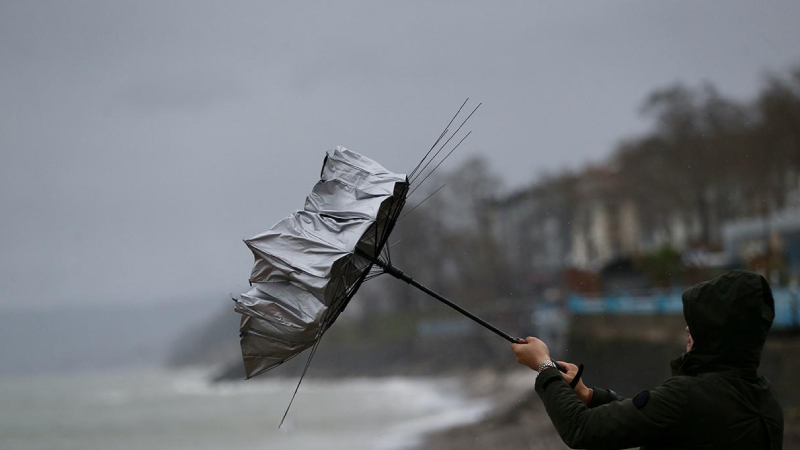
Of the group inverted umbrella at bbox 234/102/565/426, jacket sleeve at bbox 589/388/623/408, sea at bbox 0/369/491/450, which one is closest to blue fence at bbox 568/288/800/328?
sea at bbox 0/369/491/450

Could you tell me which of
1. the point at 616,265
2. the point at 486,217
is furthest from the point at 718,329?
the point at 486,217

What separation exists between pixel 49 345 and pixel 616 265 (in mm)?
173200

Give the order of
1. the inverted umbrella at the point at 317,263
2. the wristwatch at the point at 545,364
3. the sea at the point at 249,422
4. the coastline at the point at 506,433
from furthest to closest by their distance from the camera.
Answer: the sea at the point at 249,422 < the coastline at the point at 506,433 < the inverted umbrella at the point at 317,263 < the wristwatch at the point at 545,364

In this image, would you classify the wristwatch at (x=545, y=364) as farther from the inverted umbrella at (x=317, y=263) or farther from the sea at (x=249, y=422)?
the sea at (x=249, y=422)

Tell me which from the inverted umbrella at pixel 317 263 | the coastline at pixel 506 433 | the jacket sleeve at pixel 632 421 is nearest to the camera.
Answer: the jacket sleeve at pixel 632 421

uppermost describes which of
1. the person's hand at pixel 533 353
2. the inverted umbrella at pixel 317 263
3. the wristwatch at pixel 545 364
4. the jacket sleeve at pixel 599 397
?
the inverted umbrella at pixel 317 263

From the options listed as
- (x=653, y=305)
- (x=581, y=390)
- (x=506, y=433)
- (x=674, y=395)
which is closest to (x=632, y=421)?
(x=674, y=395)

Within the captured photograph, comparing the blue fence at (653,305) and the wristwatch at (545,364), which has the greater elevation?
the blue fence at (653,305)

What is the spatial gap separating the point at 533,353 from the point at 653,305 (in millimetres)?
27638

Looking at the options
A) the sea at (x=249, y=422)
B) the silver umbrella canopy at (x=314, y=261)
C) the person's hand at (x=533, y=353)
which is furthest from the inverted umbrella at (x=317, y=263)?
the sea at (x=249, y=422)

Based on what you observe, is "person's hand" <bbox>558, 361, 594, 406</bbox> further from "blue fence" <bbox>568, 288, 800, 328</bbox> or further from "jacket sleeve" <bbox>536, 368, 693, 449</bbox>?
"blue fence" <bbox>568, 288, 800, 328</bbox>

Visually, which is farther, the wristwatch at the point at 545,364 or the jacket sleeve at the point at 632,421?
the wristwatch at the point at 545,364

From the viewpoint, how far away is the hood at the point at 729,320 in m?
2.40

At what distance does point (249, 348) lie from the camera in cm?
334
